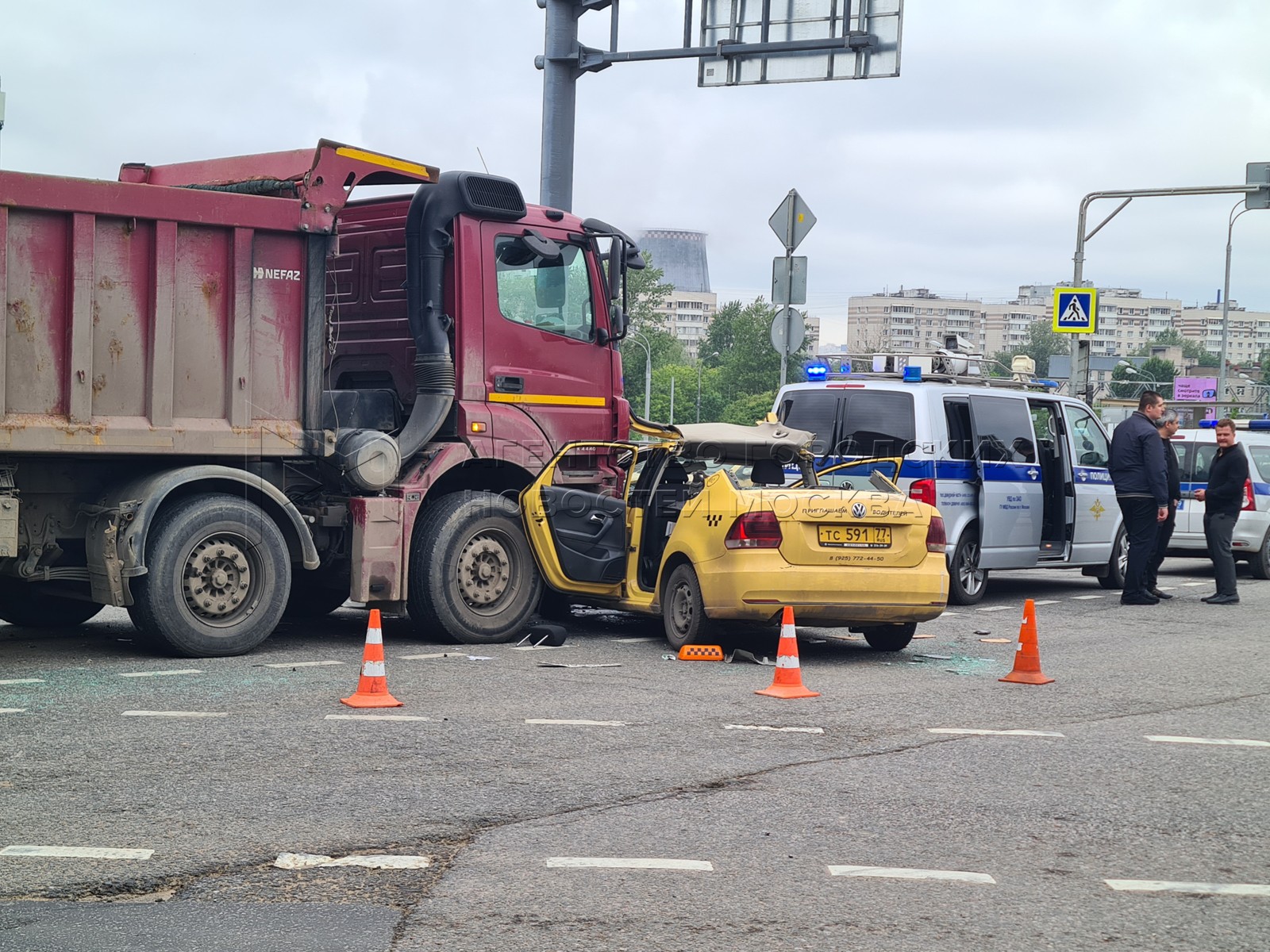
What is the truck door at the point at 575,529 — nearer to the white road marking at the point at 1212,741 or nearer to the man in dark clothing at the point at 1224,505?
the white road marking at the point at 1212,741

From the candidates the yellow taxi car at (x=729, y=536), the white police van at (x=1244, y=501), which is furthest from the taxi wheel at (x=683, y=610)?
the white police van at (x=1244, y=501)

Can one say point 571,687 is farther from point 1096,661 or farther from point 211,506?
point 1096,661

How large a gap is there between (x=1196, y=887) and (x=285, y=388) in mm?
6882

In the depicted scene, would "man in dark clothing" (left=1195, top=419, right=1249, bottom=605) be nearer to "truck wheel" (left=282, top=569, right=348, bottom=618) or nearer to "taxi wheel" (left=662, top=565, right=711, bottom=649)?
"taxi wheel" (left=662, top=565, right=711, bottom=649)

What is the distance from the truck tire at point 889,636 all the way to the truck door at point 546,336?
2690 millimetres

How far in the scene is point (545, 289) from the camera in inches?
A: 458

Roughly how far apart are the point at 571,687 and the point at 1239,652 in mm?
5752

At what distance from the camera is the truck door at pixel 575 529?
37.0 feet

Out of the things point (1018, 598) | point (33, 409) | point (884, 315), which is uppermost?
point (884, 315)

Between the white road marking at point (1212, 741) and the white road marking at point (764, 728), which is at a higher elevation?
the white road marking at point (764, 728)

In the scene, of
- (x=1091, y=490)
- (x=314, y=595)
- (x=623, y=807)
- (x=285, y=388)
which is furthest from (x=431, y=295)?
(x=1091, y=490)

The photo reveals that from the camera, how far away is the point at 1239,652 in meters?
11.7

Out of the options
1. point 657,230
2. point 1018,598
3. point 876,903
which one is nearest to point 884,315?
point 657,230

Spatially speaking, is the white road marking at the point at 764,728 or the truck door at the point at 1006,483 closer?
the white road marking at the point at 764,728
